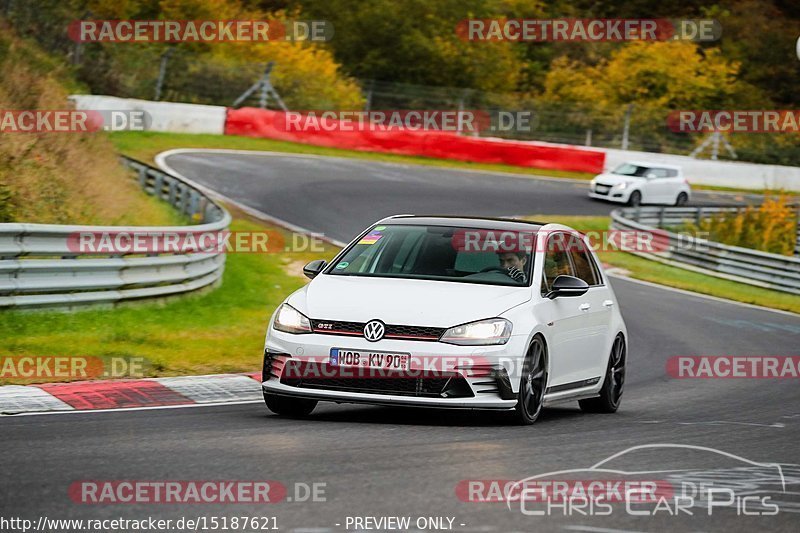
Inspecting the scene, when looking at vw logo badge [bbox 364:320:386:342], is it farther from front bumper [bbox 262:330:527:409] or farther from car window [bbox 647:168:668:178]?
car window [bbox 647:168:668:178]

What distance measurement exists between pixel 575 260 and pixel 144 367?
4.11m

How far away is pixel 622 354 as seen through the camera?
12102 millimetres

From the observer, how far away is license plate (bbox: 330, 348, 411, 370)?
29.8 ft

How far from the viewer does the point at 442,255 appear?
409 inches

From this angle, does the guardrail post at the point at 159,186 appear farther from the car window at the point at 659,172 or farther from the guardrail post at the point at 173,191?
the car window at the point at 659,172

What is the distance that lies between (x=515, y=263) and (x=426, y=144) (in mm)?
31808

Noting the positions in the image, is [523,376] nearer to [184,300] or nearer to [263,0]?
[184,300]

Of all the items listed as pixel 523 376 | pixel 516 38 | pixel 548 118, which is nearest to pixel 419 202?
pixel 548 118

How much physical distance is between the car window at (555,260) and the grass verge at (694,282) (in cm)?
1595

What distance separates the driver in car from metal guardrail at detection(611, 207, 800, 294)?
65.9 ft

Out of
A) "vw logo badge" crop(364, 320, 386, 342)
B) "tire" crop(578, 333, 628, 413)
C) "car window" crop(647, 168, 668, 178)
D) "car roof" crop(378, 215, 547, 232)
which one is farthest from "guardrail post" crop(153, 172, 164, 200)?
"car window" crop(647, 168, 668, 178)

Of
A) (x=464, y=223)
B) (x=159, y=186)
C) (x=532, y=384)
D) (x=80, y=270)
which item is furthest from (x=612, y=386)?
(x=159, y=186)

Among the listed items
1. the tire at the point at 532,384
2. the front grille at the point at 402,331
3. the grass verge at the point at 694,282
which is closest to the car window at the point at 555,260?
the tire at the point at 532,384

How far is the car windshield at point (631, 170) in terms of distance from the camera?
4019 cm
